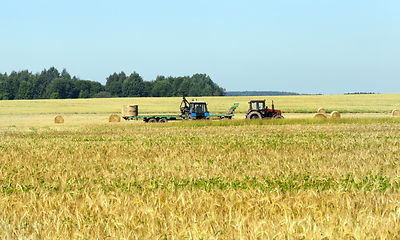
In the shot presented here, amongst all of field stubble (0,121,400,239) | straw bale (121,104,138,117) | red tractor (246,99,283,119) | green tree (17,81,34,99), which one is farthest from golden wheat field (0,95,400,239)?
green tree (17,81,34,99)

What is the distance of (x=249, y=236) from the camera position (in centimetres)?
401

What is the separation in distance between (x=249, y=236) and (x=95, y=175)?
474 centimetres

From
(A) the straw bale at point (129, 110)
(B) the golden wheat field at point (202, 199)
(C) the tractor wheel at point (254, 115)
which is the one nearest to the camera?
(B) the golden wheat field at point (202, 199)

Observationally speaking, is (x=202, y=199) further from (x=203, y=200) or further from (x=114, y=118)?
(x=114, y=118)

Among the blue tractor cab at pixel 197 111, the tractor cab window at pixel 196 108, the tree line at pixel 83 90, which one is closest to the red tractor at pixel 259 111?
the blue tractor cab at pixel 197 111

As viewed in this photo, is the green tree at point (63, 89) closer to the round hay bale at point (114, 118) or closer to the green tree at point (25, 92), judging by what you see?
the green tree at point (25, 92)

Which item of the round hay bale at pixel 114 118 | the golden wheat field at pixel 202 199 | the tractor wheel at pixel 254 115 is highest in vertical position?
the tractor wheel at pixel 254 115

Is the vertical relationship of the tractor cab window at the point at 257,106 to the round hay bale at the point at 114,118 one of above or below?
above

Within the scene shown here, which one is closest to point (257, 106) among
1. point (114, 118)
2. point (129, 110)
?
point (129, 110)

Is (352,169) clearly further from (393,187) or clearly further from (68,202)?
(68,202)

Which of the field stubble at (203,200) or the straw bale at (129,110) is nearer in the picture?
the field stubble at (203,200)

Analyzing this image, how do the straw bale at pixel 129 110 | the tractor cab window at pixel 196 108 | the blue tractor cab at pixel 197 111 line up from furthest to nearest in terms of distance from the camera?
1. the straw bale at pixel 129 110
2. the tractor cab window at pixel 196 108
3. the blue tractor cab at pixel 197 111

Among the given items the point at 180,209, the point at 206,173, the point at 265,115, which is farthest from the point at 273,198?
the point at 265,115

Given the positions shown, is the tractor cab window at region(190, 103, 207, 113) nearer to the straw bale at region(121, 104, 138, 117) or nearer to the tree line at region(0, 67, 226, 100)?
the straw bale at region(121, 104, 138, 117)
